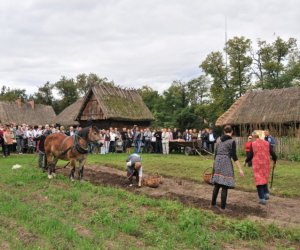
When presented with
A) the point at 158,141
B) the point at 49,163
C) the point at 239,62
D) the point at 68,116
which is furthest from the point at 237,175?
the point at 68,116

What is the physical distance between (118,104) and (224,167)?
26248 millimetres

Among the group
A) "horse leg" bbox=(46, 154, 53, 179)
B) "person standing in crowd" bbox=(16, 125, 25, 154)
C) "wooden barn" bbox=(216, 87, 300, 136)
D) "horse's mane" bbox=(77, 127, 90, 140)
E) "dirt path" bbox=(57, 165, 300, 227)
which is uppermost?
"wooden barn" bbox=(216, 87, 300, 136)

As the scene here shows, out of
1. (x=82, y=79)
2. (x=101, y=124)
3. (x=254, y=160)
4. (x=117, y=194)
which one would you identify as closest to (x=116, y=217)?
(x=117, y=194)

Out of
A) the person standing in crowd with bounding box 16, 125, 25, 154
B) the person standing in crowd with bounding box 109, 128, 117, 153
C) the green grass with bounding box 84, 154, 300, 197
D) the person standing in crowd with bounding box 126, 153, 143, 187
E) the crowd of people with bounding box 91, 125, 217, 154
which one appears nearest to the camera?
the person standing in crowd with bounding box 126, 153, 143, 187

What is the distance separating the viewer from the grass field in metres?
6.04

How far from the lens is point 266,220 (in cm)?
772

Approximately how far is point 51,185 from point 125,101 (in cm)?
2489

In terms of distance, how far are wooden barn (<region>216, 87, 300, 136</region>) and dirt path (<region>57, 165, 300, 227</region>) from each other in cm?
1341

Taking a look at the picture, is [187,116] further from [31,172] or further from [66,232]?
[66,232]

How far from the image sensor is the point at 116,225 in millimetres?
6902

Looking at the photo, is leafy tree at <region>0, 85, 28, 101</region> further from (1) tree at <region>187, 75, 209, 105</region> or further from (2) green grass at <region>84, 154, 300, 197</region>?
(2) green grass at <region>84, 154, 300, 197</region>

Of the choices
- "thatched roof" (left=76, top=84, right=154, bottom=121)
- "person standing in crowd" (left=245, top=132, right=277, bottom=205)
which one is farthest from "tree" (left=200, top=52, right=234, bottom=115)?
"person standing in crowd" (left=245, top=132, right=277, bottom=205)

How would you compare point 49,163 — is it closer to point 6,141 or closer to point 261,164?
point 261,164

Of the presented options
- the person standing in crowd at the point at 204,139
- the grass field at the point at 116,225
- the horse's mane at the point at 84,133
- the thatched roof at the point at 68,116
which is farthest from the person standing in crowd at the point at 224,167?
the thatched roof at the point at 68,116
